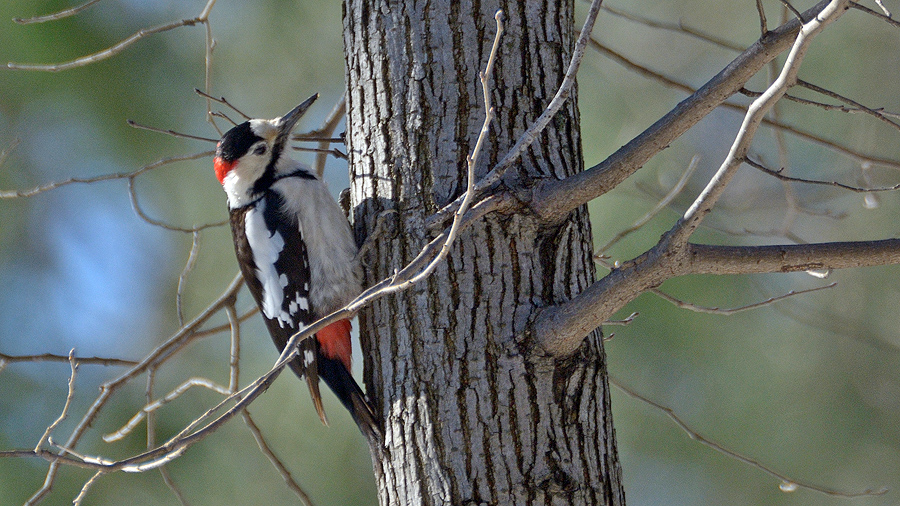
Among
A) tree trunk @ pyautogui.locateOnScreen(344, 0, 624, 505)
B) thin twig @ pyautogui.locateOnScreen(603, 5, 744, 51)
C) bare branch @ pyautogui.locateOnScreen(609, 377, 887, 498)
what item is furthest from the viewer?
thin twig @ pyautogui.locateOnScreen(603, 5, 744, 51)

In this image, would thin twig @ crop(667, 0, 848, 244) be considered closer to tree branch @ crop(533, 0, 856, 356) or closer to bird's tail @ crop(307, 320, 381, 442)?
tree branch @ crop(533, 0, 856, 356)

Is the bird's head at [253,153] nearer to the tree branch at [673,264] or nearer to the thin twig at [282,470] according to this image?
the thin twig at [282,470]

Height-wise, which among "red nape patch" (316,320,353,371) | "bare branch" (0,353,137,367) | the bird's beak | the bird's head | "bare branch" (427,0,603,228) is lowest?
"bare branch" (427,0,603,228)

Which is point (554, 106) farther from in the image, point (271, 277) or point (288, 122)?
point (288, 122)

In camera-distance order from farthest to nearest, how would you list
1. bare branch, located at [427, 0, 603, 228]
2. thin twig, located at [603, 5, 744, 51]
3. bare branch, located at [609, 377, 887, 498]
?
thin twig, located at [603, 5, 744, 51] → bare branch, located at [609, 377, 887, 498] → bare branch, located at [427, 0, 603, 228]

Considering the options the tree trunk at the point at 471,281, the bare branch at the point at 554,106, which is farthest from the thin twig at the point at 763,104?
the tree trunk at the point at 471,281

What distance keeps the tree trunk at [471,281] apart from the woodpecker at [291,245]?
0.47m

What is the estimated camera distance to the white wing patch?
91.7 inches

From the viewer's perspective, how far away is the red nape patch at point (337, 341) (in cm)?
224

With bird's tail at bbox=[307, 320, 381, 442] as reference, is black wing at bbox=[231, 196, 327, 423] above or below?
above

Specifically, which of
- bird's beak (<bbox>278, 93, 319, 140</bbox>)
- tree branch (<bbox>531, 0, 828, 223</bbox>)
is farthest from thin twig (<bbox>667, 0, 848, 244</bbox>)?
bird's beak (<bbox>278, 93, 319, 140</bbox>)

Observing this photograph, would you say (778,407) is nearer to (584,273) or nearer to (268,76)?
(584,273)

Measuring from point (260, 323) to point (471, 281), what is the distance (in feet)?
9.11

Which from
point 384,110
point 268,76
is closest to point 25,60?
point 268,76
